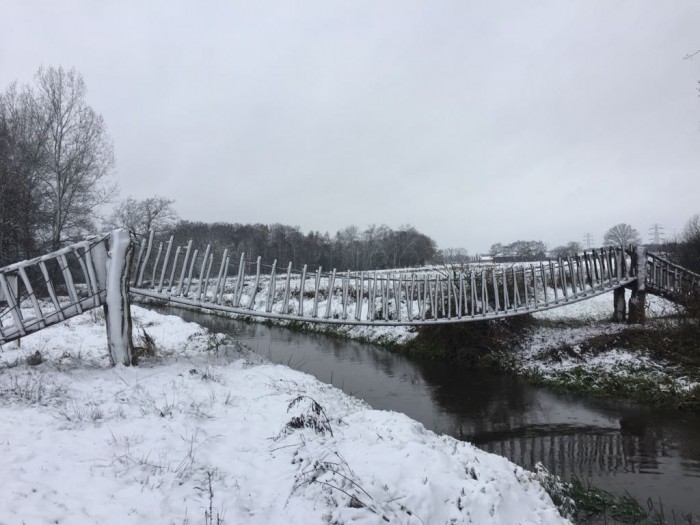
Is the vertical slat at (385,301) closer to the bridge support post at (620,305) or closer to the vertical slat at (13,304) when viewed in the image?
the vertical slat at (13,304)

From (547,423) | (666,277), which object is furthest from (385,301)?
(666,277)

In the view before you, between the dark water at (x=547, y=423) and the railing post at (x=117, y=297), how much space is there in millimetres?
6123

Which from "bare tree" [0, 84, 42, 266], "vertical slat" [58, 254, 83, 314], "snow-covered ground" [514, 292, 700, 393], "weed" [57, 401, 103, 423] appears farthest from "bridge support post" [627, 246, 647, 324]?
"bare tree" [0, 84, 42, 266]

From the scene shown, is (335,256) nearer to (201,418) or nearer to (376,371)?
(376,371)

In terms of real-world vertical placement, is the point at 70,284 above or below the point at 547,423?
above

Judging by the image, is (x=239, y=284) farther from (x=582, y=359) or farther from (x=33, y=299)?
(x=582, y=359)

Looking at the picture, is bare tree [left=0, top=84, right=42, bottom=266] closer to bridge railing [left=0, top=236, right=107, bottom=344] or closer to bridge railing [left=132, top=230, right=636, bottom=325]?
bridge railing [left=132, top=230, right=636, bottom=325]

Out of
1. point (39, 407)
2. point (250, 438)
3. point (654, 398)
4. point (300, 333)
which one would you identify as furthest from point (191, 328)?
point (654, 398)

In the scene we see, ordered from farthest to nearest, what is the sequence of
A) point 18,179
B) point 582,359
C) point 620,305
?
point 18,179 → point 620,305 → point 582,359

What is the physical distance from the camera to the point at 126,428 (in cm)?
520

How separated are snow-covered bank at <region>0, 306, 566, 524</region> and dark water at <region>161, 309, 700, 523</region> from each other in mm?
2858

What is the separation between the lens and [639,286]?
15.8 meters

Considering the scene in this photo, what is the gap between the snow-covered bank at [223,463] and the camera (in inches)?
146

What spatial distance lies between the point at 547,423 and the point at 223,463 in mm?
7677
